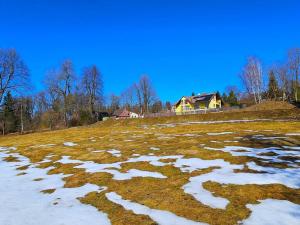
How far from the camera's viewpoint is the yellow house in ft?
218

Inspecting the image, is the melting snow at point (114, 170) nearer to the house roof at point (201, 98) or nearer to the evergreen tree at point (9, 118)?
the evergreen tree at point (9, 118)

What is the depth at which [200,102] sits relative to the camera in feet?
225

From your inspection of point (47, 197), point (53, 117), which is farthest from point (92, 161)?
point (53, 117)

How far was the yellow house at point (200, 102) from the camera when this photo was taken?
66537 millimetres

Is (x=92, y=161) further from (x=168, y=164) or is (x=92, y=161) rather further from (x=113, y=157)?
(x=168, y=164)

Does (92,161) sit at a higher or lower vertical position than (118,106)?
lower

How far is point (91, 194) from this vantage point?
6.67m

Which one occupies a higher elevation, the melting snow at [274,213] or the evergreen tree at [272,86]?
the evergreen tree at [272,86]

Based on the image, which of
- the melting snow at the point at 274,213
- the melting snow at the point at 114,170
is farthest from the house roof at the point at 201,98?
the melting snow at the point at 274,213

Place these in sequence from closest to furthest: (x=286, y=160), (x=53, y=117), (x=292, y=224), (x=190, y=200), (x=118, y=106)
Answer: (x=292, y=224) < (x=190, y=200) < (x=286, y=160) < (x=53, y=117) < (x=118, y=106)

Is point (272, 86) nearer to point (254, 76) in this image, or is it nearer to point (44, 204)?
point (254, 76)

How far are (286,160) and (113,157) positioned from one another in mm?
6734

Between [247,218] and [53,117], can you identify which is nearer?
[247,218]

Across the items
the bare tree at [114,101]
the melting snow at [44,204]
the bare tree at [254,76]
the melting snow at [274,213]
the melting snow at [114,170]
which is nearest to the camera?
the melting snow at [274,213]
